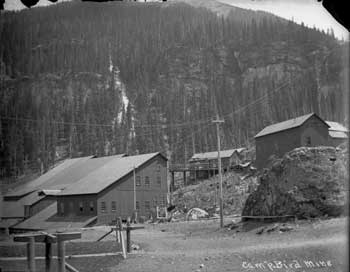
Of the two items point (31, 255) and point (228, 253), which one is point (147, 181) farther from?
point (31, 255)

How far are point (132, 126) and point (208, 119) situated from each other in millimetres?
12695

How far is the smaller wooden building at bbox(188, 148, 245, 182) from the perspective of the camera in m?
25.1

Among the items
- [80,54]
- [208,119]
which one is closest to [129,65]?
[80,54]

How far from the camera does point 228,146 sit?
31875 millimetres

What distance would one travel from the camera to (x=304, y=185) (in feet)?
29.3

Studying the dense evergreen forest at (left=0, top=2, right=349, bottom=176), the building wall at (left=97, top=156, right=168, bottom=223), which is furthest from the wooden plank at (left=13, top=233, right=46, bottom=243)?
the building wall at (left=97, top=156, right=168, bottom=223)

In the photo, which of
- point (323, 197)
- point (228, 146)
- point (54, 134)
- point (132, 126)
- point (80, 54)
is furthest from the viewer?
point (228, 146)

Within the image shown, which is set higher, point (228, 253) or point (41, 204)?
point (41, 204)

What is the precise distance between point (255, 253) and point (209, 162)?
2014 cm

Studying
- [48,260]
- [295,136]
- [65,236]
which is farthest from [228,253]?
[295,136]

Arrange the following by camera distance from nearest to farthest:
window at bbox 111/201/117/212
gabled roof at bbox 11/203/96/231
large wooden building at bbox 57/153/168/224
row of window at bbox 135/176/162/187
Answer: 1. gabled roof at bbox 11/203/96/231
2. large wooden building at bbox 57/153/168/224
3. window at bbox 111/201/117/212
4. row of window at bbox 135/176/162/187

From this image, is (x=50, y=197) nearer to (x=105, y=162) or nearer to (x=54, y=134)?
(x=54, y=134)

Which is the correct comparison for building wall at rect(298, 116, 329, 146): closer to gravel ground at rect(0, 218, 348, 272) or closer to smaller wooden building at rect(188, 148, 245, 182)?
gravel ground at rect(0, 218, 348, 272)

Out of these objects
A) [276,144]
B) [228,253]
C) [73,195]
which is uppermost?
[276,144]
